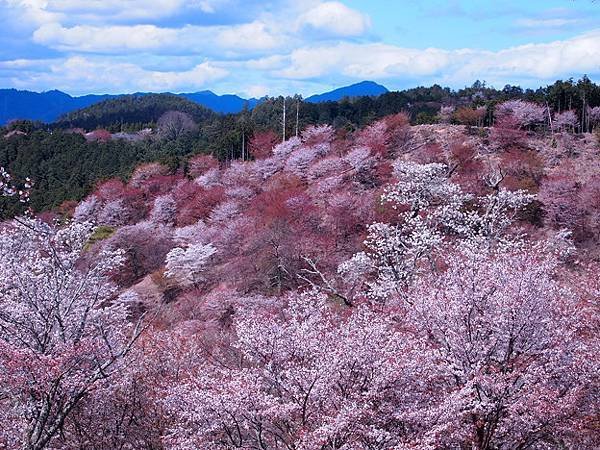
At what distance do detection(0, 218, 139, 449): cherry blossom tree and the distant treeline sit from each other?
34.9m

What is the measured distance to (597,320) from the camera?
1001cm

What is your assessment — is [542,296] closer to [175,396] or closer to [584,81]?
[175,396]

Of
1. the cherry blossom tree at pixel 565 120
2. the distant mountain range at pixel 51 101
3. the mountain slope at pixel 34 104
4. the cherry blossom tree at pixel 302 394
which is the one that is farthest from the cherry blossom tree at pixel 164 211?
the mountain slope at pixel 34 104

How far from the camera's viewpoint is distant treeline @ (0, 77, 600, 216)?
145 ft

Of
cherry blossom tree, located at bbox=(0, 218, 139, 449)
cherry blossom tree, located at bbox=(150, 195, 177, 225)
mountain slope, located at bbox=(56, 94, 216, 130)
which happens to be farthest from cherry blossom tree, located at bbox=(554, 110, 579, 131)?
mountain slope, located at bbox=(56, 94, 216, 130)

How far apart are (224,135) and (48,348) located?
42717mm

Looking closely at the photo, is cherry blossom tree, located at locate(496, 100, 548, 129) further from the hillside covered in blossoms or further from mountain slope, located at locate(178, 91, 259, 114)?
mountain slope, located at locate(178, 91, 259, 114)

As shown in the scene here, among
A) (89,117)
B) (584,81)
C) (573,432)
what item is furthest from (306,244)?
(89,117)

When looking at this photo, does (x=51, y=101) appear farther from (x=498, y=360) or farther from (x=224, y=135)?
(x=498, y=360)

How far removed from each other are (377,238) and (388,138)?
60.1ft

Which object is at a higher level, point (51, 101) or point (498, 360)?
point (51, 101)

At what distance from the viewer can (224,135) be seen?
5031 centimetres

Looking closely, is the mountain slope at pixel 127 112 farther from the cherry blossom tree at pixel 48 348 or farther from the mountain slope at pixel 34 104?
the cherry blossom tree at pixel 48 348

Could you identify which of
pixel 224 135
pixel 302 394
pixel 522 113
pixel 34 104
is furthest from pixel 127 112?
pixel 302 394
